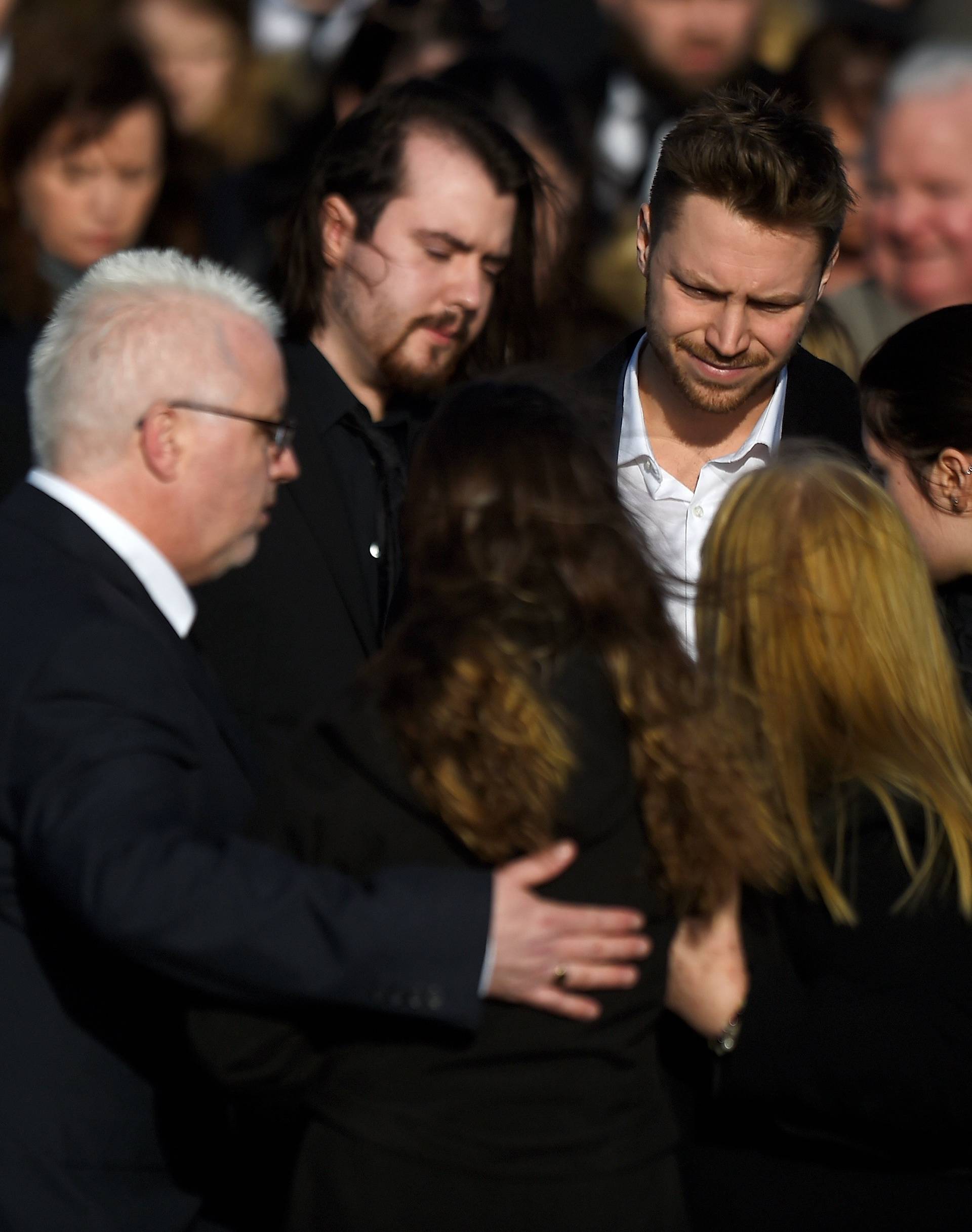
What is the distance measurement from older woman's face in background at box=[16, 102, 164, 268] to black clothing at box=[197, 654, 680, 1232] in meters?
2.70

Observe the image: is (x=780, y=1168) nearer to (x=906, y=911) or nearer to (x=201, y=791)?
(x=906, y=911)

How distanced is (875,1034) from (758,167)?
1858 mm

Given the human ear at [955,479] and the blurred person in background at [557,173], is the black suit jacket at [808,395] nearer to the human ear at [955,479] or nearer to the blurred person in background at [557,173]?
the human ear at [955,479]

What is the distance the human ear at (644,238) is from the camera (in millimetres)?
3574

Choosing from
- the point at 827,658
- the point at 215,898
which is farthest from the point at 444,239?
the point at 215,898

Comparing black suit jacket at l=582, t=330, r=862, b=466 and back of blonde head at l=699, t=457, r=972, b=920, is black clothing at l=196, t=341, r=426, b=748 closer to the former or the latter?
black suit jacket at l=582, t=330, r=862, b=466

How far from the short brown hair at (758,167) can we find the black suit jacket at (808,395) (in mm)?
271

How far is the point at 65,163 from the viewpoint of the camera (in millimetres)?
4312

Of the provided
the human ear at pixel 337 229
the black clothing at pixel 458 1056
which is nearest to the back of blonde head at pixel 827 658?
the black clothing at pixel 458 1056

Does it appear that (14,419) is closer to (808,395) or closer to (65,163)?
(65,163)

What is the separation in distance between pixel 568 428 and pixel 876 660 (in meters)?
0.54

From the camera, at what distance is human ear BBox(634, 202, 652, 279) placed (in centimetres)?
357

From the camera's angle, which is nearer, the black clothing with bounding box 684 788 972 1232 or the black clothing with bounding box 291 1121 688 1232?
the black clothing with bounding box 291 1121 688 1232

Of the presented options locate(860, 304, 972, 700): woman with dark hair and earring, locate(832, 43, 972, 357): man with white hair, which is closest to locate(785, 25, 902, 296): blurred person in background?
locate(832, 43, 972, 357): man with white hair
